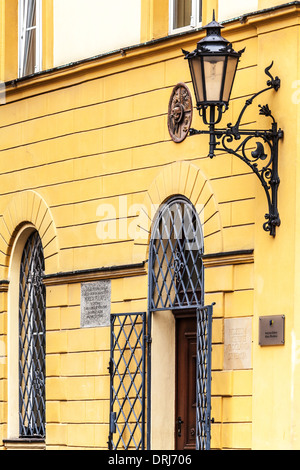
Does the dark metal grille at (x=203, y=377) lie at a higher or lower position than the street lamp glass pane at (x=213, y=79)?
lower

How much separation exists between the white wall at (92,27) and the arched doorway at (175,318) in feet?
6.76

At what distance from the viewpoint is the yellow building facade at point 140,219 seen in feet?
47.4

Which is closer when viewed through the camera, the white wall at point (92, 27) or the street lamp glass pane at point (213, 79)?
the street lamp glass pane at point (213, 79)

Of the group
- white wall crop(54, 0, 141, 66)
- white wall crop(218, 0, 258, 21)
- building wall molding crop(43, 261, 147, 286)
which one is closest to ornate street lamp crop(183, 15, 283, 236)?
white wall crop(218, 0, 258, 21)

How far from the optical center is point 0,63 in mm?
19141

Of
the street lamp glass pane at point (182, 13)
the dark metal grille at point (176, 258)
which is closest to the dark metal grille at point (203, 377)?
the dark metal grille at point (176, 258)

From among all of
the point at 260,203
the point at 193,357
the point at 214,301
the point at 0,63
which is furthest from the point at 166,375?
the point at 0,63

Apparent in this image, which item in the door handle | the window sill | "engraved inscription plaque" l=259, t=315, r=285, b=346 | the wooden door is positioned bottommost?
the window sill

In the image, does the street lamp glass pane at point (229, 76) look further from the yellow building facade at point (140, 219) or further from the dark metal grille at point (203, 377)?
the dark metal grille at point (203, 377)

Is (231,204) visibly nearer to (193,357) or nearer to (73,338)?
(193,357)

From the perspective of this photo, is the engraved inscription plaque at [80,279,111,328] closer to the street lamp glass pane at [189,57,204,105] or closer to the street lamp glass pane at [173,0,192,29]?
the street lamp glass pane at [173,0,192,29]

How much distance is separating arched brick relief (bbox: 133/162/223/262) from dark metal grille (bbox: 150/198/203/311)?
95 mm

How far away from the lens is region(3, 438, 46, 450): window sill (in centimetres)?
1802

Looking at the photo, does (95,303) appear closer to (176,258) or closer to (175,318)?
(175,318)
